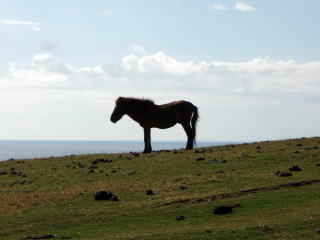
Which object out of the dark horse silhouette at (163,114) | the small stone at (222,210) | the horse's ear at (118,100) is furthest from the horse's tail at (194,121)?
the small stone at (222,210)

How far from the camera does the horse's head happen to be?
140 ft

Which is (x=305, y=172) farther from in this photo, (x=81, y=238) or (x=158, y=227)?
(x=81, y=238)

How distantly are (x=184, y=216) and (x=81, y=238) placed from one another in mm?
3907

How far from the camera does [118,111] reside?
42.9m

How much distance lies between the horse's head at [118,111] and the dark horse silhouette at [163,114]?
0.71 ft

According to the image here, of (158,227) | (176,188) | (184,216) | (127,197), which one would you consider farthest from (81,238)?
(176,188)

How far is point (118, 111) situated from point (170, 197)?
19949mm

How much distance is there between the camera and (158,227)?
1905 cm

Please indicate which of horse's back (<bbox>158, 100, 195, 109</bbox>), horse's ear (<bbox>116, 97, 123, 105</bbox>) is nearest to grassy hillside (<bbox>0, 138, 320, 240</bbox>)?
horse's back (<bbox>158, 100, 195, 109</bbox>)

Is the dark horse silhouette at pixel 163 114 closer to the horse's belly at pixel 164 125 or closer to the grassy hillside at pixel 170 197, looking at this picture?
the horse's belly at pixel 164 125

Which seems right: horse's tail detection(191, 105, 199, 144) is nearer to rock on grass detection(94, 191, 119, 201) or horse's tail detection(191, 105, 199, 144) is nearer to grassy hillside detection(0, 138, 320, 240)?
grassy hillside detection(0, 138, 320, 240)

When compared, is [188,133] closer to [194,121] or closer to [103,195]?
[194,121]

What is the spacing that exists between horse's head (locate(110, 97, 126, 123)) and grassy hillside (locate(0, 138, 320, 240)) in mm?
6747

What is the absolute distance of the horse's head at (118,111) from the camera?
42.7 m
